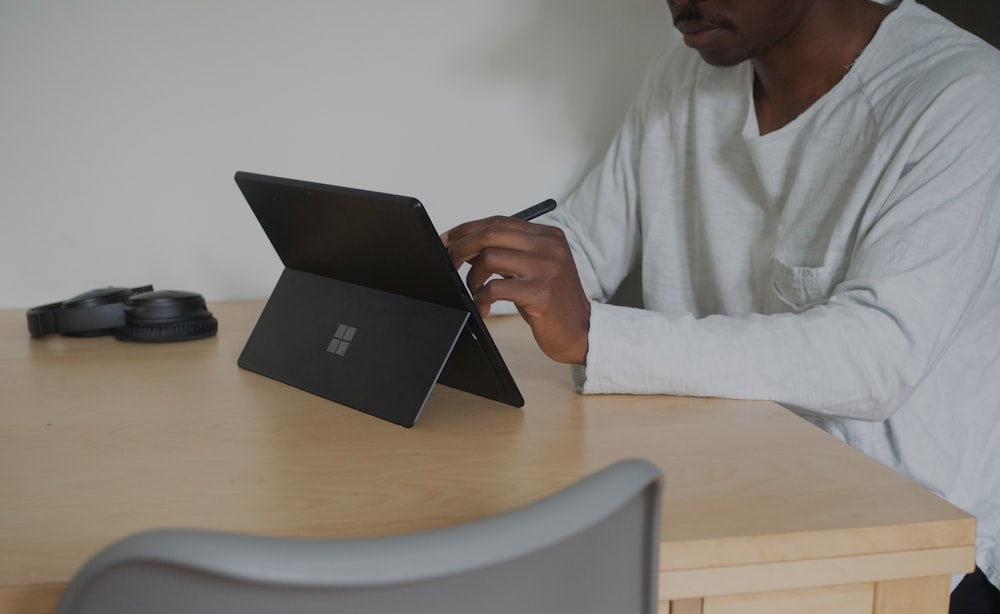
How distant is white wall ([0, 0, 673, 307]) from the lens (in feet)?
4.23

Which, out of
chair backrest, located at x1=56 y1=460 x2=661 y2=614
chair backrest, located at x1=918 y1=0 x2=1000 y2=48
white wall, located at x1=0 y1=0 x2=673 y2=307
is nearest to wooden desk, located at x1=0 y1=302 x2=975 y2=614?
chair backrest, located at x1=56 y1=460 x2=661 y2=614

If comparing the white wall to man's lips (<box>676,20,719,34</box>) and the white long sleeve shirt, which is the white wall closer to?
the white long sleeve shirt

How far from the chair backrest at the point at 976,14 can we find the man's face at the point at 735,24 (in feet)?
1.29

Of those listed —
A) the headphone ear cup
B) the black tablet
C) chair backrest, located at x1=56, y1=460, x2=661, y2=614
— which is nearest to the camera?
chair backrest, located at x1=56, y1=460, x2=661, y2=614

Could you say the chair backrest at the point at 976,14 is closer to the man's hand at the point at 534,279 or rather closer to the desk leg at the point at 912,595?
the man's hand at the point at 534,279

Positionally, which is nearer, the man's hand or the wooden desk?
the wooden desk

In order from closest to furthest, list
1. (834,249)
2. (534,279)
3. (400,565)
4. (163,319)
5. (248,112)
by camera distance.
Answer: (400,565)
(534,279)
(834,249)
(163,319)
(248,112)

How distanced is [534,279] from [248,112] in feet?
2.23

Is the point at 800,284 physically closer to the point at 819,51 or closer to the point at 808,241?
the point at 808,241

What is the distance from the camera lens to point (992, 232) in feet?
3.02

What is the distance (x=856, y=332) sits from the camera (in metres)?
0.84

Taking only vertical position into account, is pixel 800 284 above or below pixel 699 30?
below

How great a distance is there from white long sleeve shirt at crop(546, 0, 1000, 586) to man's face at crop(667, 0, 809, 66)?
0.09m

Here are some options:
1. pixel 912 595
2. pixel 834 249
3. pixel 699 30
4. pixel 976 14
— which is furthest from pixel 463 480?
pixel 976 14
